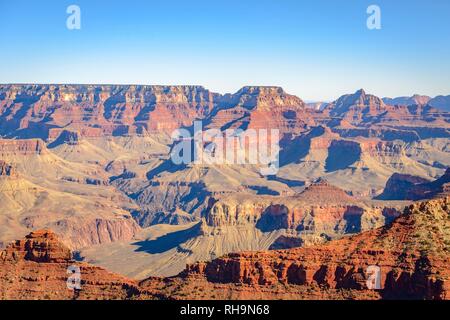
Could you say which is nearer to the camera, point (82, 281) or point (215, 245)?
point (82, 281)

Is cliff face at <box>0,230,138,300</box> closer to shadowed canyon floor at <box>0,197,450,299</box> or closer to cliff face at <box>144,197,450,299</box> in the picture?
shadowed canyon floor at <box>0,197,450,299</box>

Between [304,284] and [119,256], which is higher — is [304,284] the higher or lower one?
the higher one

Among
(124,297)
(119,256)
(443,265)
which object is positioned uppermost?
(443,265)

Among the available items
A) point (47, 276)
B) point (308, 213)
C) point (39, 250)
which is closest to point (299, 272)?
point (47, 276)

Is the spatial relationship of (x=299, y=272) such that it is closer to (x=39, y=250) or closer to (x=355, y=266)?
(x=355, y=266)

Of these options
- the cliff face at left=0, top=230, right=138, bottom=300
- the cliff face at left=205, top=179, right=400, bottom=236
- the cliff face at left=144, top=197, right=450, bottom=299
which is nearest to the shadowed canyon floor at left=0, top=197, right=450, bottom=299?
the cliff face at left=144, top=197, right=450, bottom=299

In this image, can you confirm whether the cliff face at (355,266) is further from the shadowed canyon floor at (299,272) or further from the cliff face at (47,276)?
the cliff face at (47,276)

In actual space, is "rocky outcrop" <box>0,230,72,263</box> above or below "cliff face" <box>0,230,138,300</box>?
above
